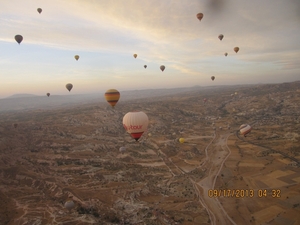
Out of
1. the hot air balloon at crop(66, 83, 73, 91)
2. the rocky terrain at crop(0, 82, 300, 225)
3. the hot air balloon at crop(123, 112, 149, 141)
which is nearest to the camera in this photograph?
the rocky terrain at crop(0, 82, 300, 225)

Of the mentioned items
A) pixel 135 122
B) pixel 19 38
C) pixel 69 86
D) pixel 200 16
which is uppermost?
pixel 200 16

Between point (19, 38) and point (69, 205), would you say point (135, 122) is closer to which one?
point (69, 205)

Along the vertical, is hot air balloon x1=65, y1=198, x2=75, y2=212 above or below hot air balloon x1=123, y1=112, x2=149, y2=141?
Result: below

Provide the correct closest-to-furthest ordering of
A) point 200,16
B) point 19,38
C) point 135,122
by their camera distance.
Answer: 1. point 135,122
2. point 200,16
3. point 19,38

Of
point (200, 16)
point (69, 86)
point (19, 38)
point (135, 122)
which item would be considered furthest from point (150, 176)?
point (19, 38)

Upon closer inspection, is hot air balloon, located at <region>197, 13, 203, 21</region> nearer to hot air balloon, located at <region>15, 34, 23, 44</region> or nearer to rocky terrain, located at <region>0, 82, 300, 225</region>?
rocky terrain, located at <region>0, 82, 300, 225</region>

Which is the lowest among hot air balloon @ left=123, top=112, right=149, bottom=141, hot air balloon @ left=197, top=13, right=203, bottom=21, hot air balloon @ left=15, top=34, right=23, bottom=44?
hot air balloon @ left=123, top=112, right=149, bottom=141

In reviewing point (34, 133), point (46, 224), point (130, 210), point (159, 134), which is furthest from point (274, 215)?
point (34, 133)

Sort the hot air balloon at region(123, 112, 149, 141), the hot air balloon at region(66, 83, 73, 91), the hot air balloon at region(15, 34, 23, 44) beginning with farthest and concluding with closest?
the hot air balloon at region(66, 83, 73, 91)
the hot air balloon at region(15, 34, 23, 44)
the hot air balloon at region(123, 112, 149, 141)

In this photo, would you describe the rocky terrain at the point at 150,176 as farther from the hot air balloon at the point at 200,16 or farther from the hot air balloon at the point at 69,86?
the hot air balloon at the point at 200,16

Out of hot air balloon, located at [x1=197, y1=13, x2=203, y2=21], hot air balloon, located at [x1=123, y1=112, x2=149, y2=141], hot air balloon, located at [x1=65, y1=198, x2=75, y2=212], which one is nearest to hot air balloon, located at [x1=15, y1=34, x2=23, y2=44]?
hot air balloon, located at [x1=123, y1=112, x2=149, y2=141]
